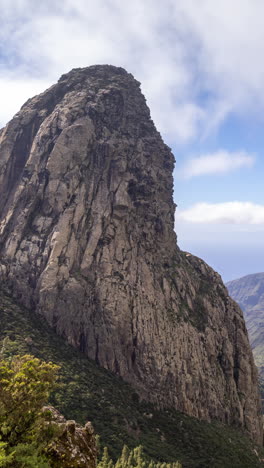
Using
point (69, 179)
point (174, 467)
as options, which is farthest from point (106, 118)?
point (174, 467)

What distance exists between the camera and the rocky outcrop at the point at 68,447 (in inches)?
1035

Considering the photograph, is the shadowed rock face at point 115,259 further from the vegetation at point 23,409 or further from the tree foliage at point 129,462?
the vegetation at point 23,409

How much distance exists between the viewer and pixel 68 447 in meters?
27.7

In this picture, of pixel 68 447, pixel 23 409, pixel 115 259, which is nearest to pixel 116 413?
pixel 115 259

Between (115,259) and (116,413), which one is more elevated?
(115,259)

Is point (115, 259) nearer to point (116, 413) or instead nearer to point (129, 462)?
point (116, 413)

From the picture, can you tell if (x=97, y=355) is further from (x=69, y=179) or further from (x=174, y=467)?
(x=69, y=179)

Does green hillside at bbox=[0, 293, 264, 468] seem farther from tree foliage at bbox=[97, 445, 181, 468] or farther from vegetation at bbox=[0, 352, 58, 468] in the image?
vegetation at bbox=[0, 352, 58, 468]

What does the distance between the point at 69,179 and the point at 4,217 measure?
30.7 meters

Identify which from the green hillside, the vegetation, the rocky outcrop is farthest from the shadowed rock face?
the vegetation

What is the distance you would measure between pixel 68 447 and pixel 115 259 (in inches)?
3449

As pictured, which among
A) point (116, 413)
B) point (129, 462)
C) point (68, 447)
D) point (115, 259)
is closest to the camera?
point (68, 447)

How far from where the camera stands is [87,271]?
10956 cm

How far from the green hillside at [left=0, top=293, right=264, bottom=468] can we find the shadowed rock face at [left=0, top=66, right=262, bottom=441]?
6.08 metres
